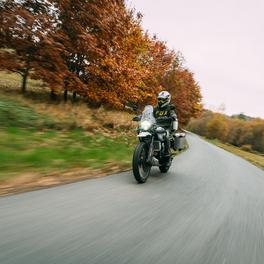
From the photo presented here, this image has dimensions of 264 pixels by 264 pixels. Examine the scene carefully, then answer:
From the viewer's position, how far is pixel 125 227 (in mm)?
4008

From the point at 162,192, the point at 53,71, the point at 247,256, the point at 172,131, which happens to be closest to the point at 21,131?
the point at 53,71

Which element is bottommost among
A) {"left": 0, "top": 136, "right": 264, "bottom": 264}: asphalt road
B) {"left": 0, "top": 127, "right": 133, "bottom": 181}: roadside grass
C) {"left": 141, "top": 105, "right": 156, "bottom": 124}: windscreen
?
{"left": 0, "top": 127, "right": 133, "bottom": 181}: roadside grass

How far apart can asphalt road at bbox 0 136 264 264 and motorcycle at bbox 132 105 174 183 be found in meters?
0.38

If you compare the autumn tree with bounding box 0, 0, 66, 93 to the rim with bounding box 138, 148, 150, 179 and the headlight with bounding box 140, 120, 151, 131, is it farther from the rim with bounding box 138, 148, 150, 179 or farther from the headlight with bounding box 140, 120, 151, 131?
the rim with bounding box 138, 148, 150, 179

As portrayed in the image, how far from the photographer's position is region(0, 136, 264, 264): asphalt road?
10.2 ft

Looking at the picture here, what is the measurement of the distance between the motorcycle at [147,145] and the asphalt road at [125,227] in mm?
383

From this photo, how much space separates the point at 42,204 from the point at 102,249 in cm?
143

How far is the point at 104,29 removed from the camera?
45.0ft

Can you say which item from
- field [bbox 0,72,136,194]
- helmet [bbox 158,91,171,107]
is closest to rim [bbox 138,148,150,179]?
field [bbox 0,72,136,194]

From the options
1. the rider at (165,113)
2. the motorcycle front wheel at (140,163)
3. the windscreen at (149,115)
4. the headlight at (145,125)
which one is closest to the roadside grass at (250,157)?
the rider at (165,113)

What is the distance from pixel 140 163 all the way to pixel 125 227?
102 inches

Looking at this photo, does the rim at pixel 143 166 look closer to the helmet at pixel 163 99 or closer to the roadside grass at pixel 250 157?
the helmet at pixel 163 99

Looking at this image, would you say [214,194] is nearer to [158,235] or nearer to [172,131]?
[172,131]

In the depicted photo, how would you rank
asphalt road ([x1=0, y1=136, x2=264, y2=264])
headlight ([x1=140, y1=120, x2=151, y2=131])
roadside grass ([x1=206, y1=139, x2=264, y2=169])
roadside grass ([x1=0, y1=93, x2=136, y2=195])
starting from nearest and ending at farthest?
asphalt road ([x1=0, y1=136, x2=264, y2=264]) → roadside grass ([x1=0, y1=93, x2=136, y2=195]) → headlight ([x1=140, y1=120, x2=151, y2=131]) → roadside grass ([x1=206, y1=139, x2=264, y2=169])
